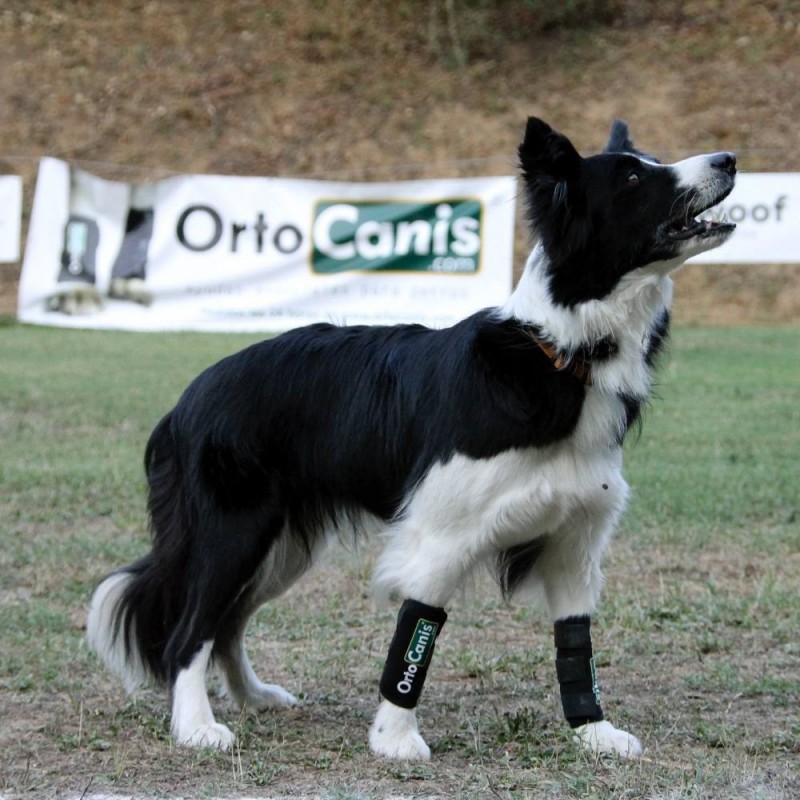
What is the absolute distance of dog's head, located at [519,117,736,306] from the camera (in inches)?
159

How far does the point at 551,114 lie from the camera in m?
24.3

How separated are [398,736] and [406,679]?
18 cm

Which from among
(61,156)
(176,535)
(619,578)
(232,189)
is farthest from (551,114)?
(176,535)

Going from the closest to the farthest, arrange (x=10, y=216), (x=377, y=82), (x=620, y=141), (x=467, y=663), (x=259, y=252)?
(x=620, y=141) → (x=467, y=663) → (x=259, y=252) → (x=10, y=216) → (x=377, y=82)

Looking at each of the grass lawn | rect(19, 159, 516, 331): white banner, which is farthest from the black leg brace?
rect(19, 159, 516, 331): white banner

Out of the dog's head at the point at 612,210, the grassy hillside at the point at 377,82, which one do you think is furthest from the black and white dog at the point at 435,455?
the grassy hillside at the point at 377,82

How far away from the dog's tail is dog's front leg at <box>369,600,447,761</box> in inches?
34.7

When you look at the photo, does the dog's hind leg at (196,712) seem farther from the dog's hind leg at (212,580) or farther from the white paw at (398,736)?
the white paw at (398,736)

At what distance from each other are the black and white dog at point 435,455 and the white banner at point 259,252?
1294 cm

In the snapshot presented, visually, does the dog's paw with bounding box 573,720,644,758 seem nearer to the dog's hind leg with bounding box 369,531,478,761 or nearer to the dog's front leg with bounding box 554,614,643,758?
the dog's front leg with bounding box 554,614,643,758

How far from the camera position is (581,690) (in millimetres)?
4379

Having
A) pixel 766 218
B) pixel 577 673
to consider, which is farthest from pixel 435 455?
pixel 766 218

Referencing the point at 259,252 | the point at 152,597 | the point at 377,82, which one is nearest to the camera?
the point at 152,597

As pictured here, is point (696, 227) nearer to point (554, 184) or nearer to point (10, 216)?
point (554, 184)
